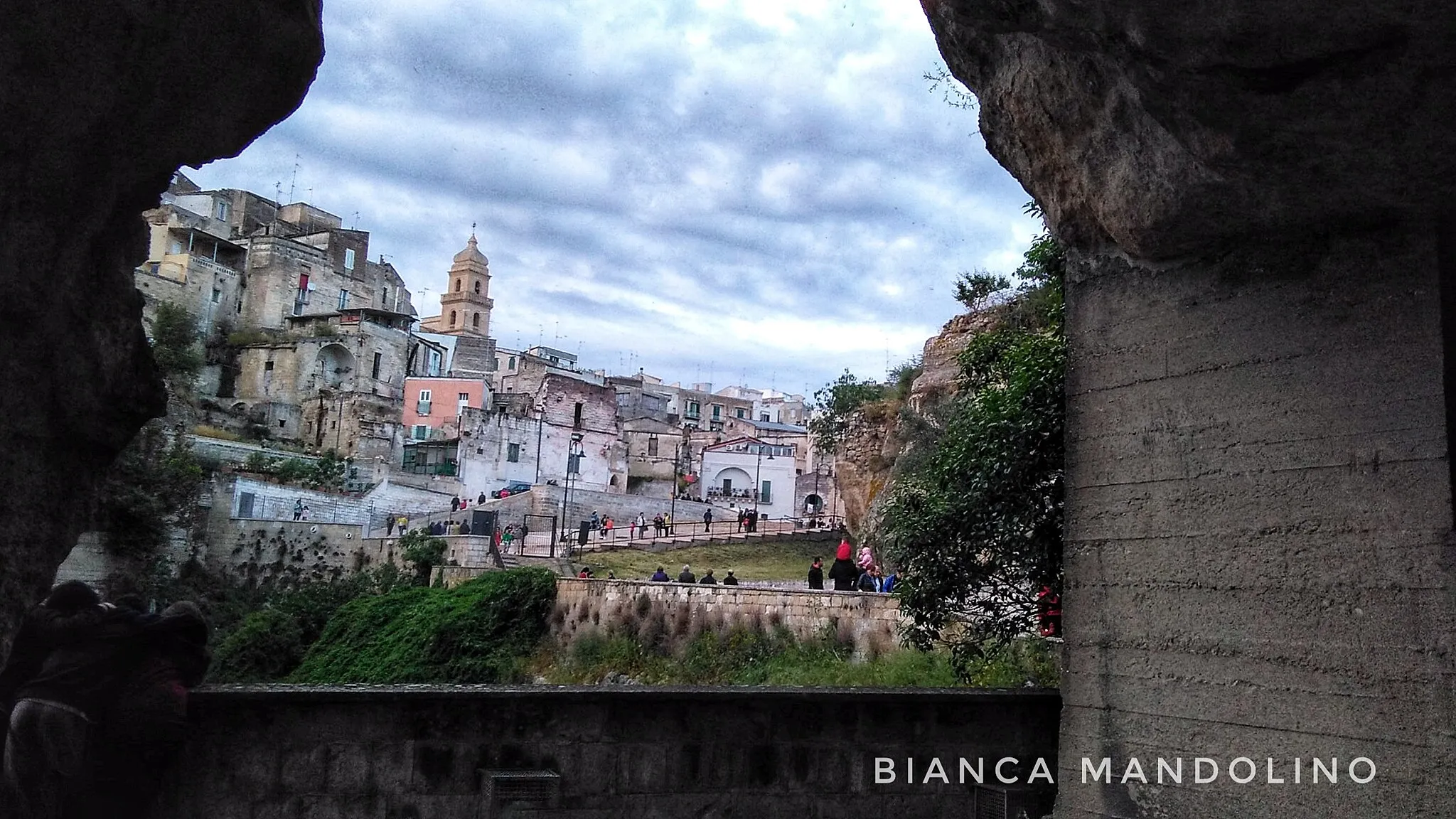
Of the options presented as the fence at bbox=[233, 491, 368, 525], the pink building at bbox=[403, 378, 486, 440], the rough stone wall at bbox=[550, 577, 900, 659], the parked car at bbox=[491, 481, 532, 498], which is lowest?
the rough stone wall at bbox=[550, 577, 900, 659]

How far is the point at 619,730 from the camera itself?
4832mm

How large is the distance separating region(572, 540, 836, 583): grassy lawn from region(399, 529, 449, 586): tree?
401cm

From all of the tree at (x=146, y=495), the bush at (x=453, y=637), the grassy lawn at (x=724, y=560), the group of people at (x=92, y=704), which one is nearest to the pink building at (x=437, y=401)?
the tree at (x=146, y=495)

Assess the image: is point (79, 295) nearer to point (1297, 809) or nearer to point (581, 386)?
point (1297, 809)

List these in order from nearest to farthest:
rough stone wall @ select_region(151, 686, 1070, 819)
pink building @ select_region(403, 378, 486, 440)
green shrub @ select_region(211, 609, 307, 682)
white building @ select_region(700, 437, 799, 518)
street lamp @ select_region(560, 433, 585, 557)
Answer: rough stone wall @ select_region(151, 686, 1070, 819)
green shrub @ select_region(211, 609, 307, 682)
street lamp @ select_region(560, 433, 585, 557)
pink building @ select_region(403, 378, 486, 440)
white building @ select_region(700, 437, 799, 518)

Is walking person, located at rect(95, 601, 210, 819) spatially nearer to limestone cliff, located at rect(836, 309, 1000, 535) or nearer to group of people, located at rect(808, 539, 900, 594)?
group of people, located at rect(808, 539, 900, 594)

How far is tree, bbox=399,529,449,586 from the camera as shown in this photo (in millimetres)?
30984

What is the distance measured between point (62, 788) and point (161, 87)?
2334 mm

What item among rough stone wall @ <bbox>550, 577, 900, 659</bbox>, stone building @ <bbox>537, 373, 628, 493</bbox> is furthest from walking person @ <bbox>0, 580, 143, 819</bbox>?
stone building @ <bbox>537, 373, 628, 493</bbox>

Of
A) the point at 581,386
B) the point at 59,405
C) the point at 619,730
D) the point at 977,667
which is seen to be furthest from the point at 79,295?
the point at 581,386

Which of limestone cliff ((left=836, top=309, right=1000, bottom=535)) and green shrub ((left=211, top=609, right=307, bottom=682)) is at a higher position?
limestone cliff ((left=836, top=309, right=1000, bottom=535))

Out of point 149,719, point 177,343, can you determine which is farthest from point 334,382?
point 149,719

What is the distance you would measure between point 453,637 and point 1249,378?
22734mm

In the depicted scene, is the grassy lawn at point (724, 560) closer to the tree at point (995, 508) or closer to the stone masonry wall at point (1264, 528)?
the tree at point (995, 508)
